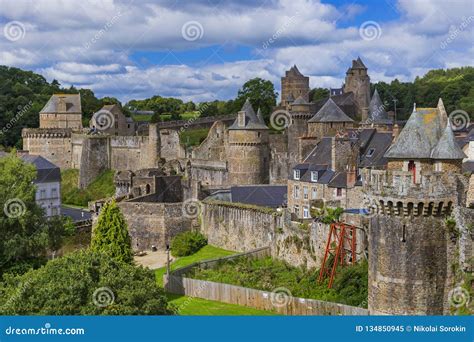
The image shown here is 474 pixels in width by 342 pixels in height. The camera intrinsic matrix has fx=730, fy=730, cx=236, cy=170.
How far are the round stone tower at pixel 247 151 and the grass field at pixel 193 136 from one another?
58.8 ft

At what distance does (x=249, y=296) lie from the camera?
104 feet

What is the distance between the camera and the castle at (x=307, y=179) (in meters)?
23.9

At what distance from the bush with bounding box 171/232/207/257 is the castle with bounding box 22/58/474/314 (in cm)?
71

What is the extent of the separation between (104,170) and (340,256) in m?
42.7

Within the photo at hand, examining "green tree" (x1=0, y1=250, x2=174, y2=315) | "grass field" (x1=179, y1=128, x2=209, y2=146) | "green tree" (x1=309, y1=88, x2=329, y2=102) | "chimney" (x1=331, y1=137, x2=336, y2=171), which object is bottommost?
"green tree" (x1=0, y1=250, x2=174, y2=315)

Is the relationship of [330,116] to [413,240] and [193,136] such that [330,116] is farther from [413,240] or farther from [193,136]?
[413,240]

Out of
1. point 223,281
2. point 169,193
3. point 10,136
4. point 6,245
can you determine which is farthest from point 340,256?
point 10,136

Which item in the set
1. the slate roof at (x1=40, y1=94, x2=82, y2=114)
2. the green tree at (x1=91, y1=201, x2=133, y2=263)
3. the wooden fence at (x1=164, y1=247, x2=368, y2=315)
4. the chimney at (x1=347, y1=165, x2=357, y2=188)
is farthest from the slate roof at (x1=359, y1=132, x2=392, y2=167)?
the slate roof at (x1=40, y1=94, x2=82, y2=114)

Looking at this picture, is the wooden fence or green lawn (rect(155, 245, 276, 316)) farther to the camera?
green lawn (rect(155, 245, 276, 316))

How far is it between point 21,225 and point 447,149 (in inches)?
850

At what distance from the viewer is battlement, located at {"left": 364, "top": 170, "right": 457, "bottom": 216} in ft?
77.4

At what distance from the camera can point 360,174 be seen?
136 feet

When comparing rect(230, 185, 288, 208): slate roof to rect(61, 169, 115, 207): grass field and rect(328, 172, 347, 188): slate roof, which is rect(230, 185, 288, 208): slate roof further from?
rect(61, 169, 115, 207): grass field

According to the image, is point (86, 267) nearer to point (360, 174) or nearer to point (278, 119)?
point (360, 174)
